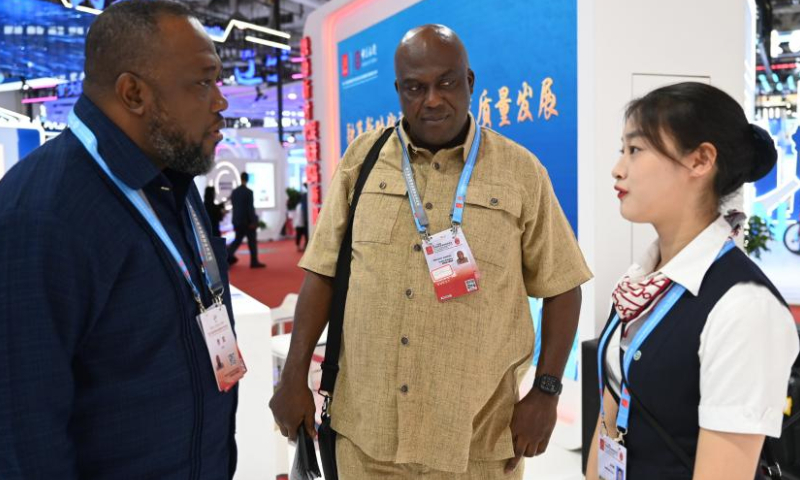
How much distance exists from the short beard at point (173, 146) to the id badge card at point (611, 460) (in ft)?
3.37

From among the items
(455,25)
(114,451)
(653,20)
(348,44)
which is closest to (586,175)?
(653,20)

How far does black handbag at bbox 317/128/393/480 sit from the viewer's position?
1683mm

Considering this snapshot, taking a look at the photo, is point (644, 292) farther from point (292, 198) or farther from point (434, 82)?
point (292, 198)

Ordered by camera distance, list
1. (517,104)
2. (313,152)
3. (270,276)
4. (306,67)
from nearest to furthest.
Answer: (517,104) < (313,152) < (306,67) < (270,276)

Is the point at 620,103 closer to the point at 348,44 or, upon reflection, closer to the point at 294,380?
the point at 294,380

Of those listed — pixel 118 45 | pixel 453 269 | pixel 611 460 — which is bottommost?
pixel 611 460

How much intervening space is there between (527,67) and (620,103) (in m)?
0.77

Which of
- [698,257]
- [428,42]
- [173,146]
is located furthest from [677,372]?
[173,146]

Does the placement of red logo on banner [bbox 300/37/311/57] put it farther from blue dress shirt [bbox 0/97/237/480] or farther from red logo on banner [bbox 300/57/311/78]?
blue dress shirt [bbox 0/97/237/480]

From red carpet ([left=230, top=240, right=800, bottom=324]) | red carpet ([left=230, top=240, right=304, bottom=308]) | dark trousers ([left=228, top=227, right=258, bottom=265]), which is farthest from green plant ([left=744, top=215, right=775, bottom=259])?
dark trousers ([left=228, top=227, right=258, bottom=265])

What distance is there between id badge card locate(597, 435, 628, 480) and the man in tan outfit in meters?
0.25

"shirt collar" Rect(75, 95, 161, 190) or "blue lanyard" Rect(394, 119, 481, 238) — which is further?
"blue lanyard" Rect(394, 119, 481, 238)

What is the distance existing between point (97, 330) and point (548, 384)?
3.50ft

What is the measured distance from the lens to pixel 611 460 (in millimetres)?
1331
